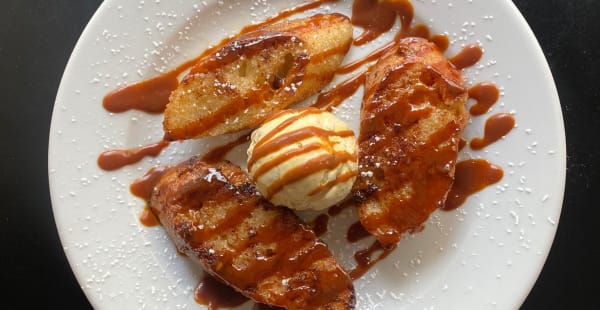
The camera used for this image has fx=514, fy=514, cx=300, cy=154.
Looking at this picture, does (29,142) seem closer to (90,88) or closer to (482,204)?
(90,88)

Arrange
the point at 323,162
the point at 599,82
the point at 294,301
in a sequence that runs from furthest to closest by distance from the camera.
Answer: the point at 599,82, the point at 294,301, the point at 323,162

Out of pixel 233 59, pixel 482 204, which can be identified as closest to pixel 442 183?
pixel 482 204

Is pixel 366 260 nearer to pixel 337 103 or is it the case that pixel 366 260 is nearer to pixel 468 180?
pixel 468 180

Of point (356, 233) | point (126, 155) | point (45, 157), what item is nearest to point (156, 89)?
point (126, 155)

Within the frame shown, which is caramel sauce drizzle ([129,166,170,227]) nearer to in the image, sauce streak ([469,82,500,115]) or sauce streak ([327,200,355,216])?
sauce streak ([327,200,355,216])

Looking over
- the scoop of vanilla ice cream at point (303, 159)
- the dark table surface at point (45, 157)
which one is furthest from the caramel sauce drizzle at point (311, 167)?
the dark table surface at point (45, 157)

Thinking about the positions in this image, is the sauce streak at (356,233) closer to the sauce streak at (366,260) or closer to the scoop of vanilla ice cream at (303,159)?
the sauce streak at (366,260)
